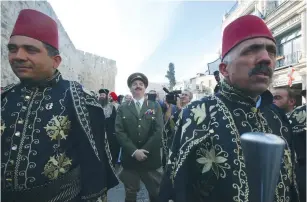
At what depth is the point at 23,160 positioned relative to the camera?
139cm

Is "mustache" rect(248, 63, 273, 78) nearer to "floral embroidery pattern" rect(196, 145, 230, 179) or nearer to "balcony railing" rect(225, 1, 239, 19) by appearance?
"floral embroidery pattern" rect(196, 145, 230, 179)

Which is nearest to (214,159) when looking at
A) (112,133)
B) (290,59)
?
(112,133)

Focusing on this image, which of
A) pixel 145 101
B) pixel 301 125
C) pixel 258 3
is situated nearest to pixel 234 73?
pixel 301 125

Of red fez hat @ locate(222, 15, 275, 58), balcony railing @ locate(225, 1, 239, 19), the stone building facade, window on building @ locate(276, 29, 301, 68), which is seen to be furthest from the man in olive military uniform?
balcony railing @ locate(225, 1, 239, 19)

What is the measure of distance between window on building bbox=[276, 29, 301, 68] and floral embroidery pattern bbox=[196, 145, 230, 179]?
1773cm

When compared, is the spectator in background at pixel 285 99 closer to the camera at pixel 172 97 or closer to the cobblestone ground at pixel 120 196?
the camera at pixel 172 97

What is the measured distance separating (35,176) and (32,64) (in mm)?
702

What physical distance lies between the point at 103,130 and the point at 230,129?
0.91 meters

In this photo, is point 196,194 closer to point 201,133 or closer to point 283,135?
point 201,133

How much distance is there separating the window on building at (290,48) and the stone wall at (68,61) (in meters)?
14.8

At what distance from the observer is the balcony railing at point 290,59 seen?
1605 cm

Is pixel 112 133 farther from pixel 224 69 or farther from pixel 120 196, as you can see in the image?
pixel 224 69

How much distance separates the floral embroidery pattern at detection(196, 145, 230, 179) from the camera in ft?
3.93

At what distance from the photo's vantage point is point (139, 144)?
3.49 metres
